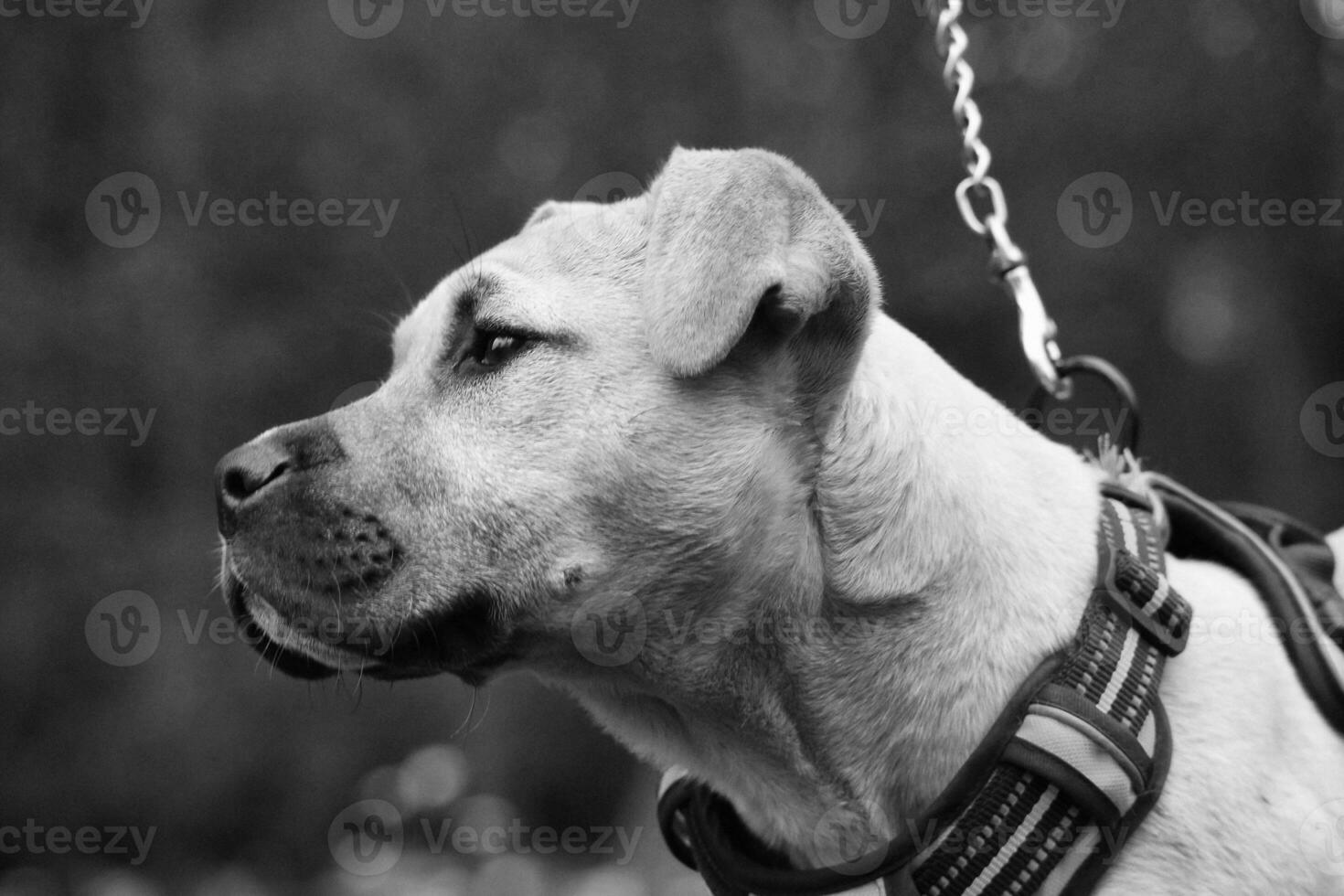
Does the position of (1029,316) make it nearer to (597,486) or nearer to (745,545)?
(745,545)

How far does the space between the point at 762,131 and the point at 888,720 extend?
7.42 meters

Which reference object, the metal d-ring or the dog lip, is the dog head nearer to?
the dog lip

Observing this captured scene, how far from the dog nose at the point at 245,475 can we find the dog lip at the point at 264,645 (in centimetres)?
13

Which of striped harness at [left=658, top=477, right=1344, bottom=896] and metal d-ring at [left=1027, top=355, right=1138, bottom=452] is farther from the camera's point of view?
metal d-ring at [left=1027, top=355, right=1138, bottom=452]

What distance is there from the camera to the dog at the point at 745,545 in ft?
8.91

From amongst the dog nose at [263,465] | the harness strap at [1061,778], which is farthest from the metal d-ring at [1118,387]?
the dog nose at [263,465]

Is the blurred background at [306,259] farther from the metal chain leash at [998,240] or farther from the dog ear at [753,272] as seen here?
the dog ear at [753,272]

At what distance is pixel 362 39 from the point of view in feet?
30.7

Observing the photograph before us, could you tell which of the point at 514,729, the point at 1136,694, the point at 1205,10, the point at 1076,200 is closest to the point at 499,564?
the point at 1136,694

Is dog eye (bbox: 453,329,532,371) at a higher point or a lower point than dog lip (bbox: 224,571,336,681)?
higher

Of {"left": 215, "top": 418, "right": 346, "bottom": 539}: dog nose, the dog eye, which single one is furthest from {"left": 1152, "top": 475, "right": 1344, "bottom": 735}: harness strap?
{"left": 215, "top": 418, "right": 346, "bottom": 539}: dog nose

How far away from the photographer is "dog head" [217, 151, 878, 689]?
2.81 metres

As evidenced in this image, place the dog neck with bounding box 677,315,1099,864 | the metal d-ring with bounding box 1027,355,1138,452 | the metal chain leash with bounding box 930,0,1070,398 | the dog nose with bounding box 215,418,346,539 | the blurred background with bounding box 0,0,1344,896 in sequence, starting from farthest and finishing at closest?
the blurred background with bounding box 0,0,1344,896, the metal chain leash with bounding box 930,0,1070,398, the metal d-ring with bounding box 1027,355,1138,452, the dog nose with bounding box 215,418,346,539, the dog neck with bounding box 677,315,1099,864

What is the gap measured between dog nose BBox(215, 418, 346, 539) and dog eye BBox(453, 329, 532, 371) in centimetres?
38
